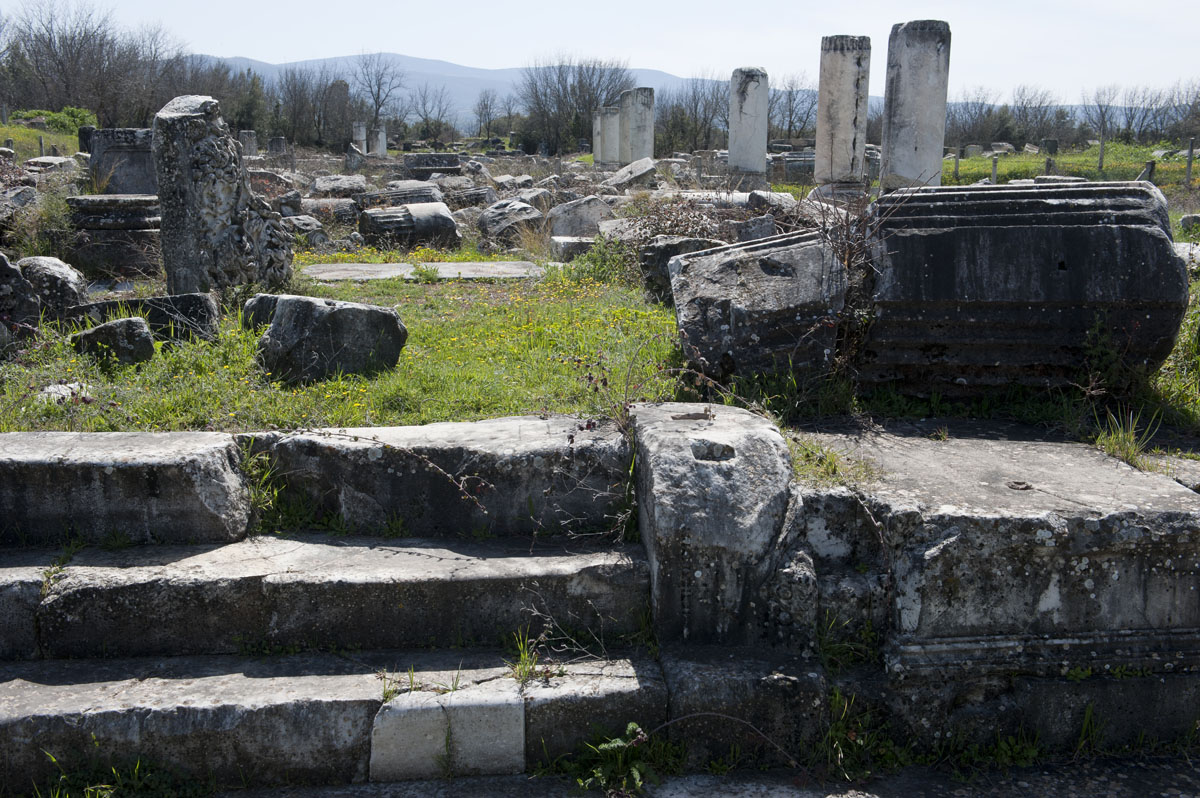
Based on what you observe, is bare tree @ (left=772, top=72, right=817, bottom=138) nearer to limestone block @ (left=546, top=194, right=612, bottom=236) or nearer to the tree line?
the tree line

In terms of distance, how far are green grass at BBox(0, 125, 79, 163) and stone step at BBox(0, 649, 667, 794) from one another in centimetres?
2602

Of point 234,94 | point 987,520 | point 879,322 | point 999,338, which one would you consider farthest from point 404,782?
point 234,94

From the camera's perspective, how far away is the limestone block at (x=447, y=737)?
2.69m

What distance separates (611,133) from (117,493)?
2942 cm

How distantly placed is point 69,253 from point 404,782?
7816mm

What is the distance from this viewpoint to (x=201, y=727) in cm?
266

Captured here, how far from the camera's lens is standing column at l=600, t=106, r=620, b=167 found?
30344 mm

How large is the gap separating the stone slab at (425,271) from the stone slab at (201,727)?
5.75 metres

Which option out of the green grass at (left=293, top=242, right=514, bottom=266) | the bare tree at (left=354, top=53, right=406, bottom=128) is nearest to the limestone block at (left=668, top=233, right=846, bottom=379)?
the green grass at (left=293, top=242, right=514, bottom=266)

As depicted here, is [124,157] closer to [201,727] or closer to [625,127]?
[201,727]

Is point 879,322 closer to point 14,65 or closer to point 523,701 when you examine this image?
point 523,701

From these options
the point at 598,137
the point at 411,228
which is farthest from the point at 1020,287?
the point at 598,137

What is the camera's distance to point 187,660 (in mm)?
2977

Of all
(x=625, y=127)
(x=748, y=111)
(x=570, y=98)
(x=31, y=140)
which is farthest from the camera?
(x=570, y=98)
